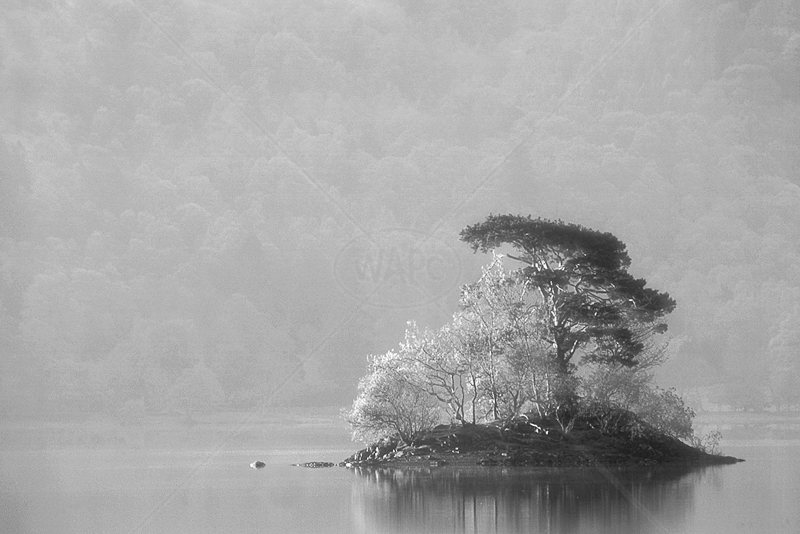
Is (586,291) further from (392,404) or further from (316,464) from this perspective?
(316,464)

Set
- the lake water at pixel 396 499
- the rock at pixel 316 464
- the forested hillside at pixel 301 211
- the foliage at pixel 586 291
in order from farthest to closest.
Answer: the forested hillside at pixel 301 211, the rock at pixel 316 464, the foliage at pixel 586 291, the lake water at pixel 396 499

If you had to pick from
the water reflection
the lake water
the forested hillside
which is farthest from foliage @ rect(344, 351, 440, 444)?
the forested hillside

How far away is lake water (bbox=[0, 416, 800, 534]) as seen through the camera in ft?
122

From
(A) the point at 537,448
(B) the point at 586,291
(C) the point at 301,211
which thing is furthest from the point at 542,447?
(C) the point at 301,211

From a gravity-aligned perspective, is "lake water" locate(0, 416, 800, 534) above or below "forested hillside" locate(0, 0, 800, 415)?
below

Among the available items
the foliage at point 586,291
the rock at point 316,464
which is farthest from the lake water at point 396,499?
the foliage at point 586,291

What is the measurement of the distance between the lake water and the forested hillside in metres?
77.8

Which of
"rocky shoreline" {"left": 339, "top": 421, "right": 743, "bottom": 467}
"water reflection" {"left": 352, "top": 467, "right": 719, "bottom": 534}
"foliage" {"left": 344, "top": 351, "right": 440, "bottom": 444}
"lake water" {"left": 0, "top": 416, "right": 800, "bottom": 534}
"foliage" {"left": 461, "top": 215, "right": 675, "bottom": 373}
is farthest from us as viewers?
"foliage" {"left": 344, "top": 351, "right": 440, "bottom": 444}

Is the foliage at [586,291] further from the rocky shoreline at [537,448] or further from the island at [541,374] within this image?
the rocky shoreline at [537,448]

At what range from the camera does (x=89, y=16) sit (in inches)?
7505

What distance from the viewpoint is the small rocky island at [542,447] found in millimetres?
57219

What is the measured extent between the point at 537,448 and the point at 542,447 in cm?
24

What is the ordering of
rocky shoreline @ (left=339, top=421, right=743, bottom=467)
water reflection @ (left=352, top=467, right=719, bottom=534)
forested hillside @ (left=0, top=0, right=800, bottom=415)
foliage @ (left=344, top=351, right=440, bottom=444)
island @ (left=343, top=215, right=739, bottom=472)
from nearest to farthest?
water reflection @ (left=352, top=467, right=719, bottom=534)
rocky shoreline @ (left=339, top=421, right=743, bottom=467)
island @ (left=343, top=215, right=739, bottom=472)
foliage @ (left=344, top=351, right=440, bottom=444)
forested hillside @ (left=0, top=0, right=800, bottom=415)

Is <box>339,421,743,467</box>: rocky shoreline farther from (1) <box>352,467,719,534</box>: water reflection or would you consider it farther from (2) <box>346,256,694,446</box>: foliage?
(1) <box>352,467,719,534</box>: water reflection
